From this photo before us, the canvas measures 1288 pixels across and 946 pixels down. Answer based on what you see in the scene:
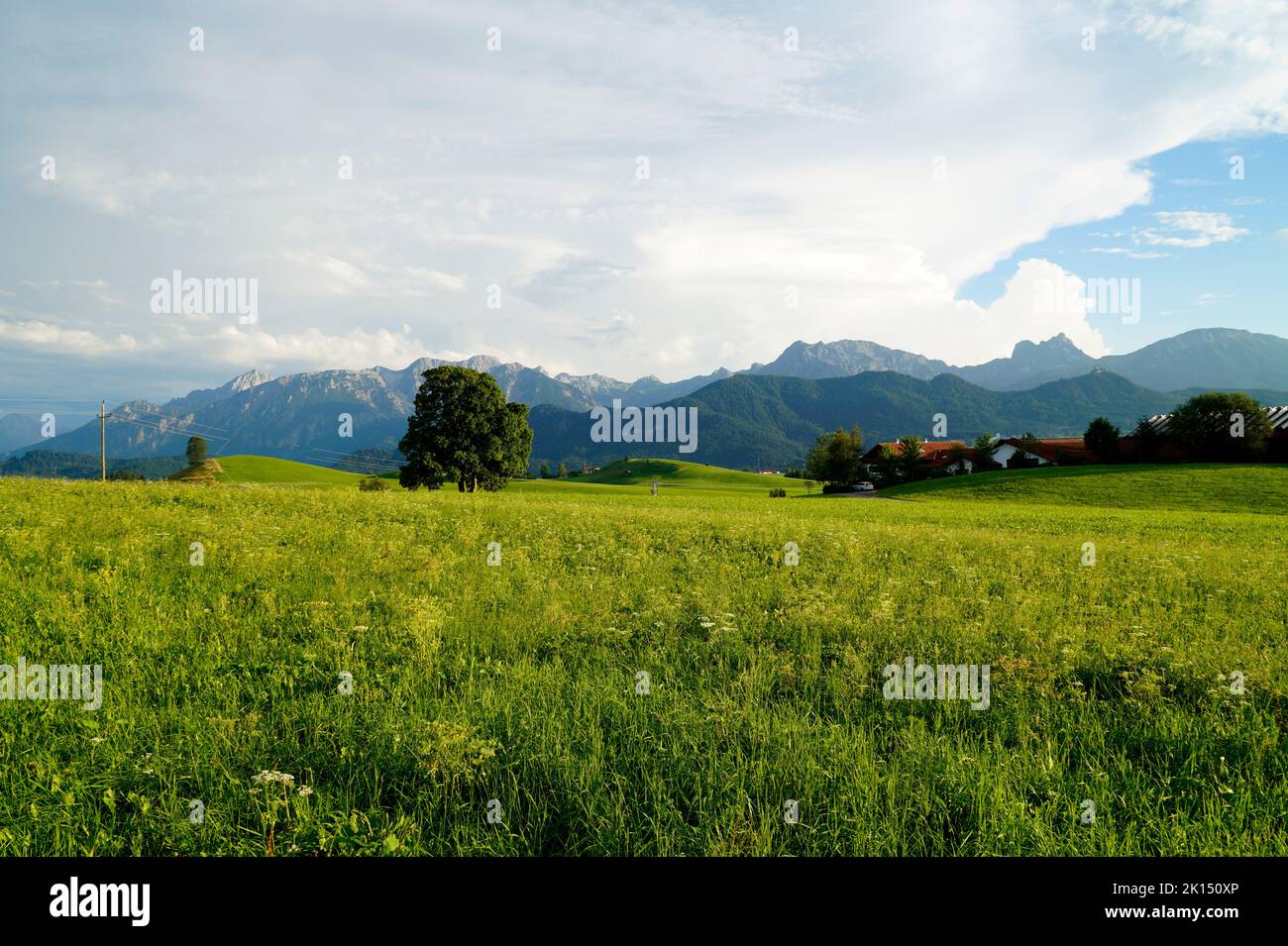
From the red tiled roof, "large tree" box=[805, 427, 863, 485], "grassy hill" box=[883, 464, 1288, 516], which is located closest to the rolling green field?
"grassy hill" box=[883, 464, 1288, 516]

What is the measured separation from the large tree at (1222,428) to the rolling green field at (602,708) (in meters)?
93.3

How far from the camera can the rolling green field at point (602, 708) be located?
14.0ft

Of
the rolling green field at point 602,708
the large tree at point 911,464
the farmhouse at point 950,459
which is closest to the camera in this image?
the rolling green field at point 602,708

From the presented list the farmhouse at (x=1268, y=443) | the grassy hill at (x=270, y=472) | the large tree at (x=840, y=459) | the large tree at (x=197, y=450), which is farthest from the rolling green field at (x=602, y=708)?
the large tree at (x=197, y=450)

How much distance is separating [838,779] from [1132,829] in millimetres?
2059

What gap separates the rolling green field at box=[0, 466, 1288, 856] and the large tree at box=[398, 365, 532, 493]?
44.3m

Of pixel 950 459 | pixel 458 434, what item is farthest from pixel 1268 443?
pixel 458 434

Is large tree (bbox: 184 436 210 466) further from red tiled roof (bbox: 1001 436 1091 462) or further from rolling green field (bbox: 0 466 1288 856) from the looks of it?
red tiled roof (bbox: 1001 436 1091 462)

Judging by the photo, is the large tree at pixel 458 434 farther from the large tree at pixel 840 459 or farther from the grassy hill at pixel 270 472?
the grassy hill at pixel 270 472

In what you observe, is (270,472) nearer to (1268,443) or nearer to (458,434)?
(458,434)

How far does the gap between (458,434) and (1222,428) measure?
322 feet

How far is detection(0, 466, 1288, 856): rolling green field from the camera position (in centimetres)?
428

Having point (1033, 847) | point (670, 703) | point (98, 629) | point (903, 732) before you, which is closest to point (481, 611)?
point (670, 703)
